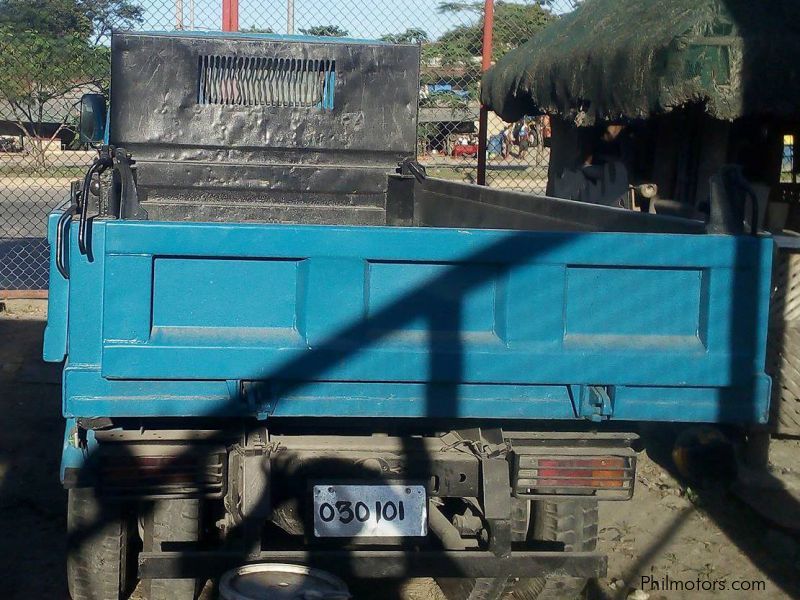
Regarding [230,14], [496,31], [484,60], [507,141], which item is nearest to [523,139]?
[507,141]

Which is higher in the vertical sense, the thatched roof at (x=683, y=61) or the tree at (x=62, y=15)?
the tree at (x=62, y=15)

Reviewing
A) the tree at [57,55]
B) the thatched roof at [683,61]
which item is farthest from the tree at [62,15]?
the thatched roof at [683,61]

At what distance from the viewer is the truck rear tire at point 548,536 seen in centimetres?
349

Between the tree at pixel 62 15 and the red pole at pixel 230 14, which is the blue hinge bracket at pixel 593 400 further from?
the tree at pixel 62 15

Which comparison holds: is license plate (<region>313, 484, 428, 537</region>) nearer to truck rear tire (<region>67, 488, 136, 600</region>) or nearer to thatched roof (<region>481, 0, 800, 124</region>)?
truck rear tire (<region>67, 488, 136, 600</region>)

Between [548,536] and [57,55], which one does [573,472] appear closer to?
[548,536]

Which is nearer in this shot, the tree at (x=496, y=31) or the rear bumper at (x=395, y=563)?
the rear bumper at (x=395, y=563)

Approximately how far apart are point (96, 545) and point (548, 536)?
5.19 feet

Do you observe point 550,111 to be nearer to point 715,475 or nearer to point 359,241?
point 715,475

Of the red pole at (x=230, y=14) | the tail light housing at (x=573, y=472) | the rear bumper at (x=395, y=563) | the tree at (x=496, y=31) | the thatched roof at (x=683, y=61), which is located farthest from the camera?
the tree at (x=496, y=31)

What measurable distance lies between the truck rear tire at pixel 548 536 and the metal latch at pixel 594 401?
350mm

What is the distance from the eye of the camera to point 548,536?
3.52m

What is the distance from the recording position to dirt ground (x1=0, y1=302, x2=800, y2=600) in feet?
13.8

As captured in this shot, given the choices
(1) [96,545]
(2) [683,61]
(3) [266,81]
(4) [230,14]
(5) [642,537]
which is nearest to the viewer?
(1) [96,545]
